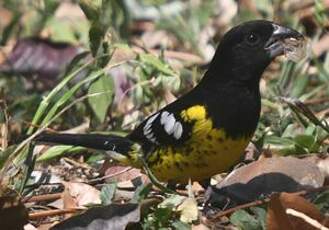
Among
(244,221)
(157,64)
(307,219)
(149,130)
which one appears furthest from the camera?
(157,64)

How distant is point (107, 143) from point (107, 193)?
660mm

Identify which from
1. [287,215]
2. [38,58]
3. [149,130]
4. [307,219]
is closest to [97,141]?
[149,130]

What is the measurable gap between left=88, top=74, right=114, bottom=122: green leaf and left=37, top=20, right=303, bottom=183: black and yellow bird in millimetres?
516

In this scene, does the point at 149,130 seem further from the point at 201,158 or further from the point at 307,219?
the point at 307,219

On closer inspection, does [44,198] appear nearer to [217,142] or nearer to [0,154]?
[0,154]

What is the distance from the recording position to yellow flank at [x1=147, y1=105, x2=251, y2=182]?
430 centimetres

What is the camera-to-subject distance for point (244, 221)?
12.8 feet

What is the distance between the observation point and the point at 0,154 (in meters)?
4.16

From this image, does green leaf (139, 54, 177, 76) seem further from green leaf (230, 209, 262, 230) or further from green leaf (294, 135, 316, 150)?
green leaf (230, 209, 262, 230)

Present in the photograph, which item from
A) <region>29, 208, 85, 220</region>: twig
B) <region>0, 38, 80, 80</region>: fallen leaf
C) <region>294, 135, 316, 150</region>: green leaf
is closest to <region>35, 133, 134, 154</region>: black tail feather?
<region>29, 208, 85, 220</region>: twig

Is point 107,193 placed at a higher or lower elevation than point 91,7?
lower

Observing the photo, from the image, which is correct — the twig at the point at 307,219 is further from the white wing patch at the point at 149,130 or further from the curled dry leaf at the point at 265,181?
the white wing patch at the point at 149,130

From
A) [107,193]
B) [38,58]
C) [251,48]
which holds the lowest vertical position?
[38,58]

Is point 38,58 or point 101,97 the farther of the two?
point 38,58
